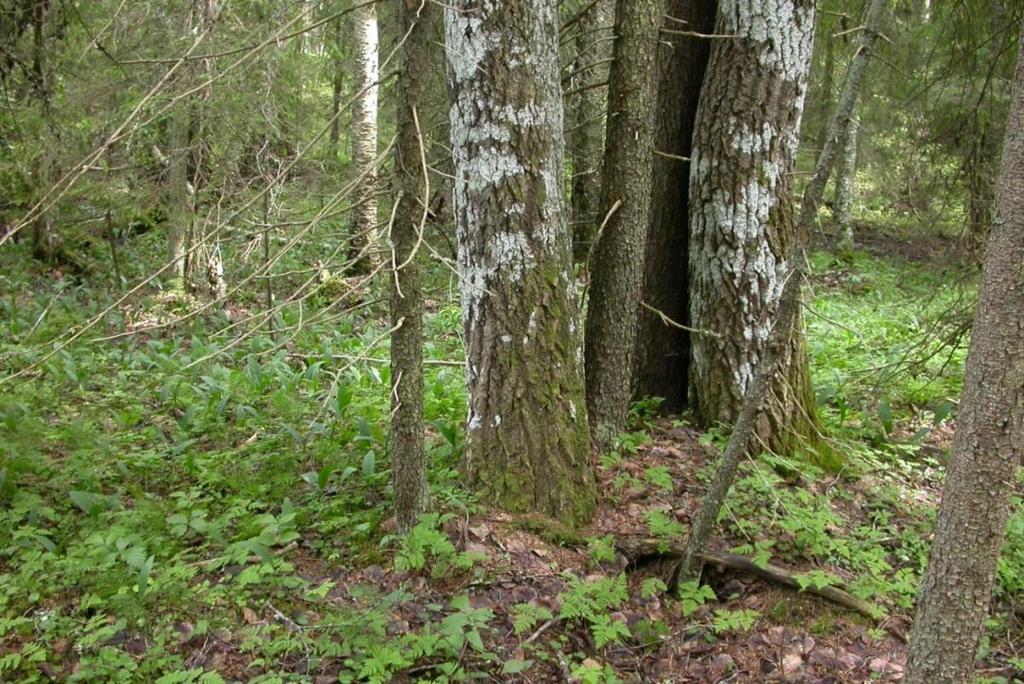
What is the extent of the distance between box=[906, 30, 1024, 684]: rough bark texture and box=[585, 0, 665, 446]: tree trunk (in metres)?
2.27

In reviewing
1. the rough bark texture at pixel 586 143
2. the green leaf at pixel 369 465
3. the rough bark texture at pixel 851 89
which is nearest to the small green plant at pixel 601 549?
the green leaf at pixel 369 465

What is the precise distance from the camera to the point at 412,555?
395cm

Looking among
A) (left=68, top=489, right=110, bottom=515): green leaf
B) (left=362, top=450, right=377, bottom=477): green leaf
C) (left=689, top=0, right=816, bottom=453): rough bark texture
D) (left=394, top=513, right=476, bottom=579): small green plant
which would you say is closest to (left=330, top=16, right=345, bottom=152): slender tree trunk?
(left=689, top=0, right=816, bottom=453): rough bark texture

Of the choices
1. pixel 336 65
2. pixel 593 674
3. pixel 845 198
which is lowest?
pixel 593 674

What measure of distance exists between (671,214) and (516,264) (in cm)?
186

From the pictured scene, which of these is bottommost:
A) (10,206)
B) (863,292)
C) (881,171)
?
(863,292)

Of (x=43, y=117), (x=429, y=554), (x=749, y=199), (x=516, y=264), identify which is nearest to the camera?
(x=429, y=554)

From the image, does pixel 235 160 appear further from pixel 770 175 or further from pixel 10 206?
pixel 770 175

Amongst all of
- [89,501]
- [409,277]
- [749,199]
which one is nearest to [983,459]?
[409,277]

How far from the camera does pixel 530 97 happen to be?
13.3ft

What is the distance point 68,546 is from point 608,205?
11.5 feet

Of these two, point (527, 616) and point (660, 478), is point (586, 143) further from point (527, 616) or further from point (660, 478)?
point (527, 616)

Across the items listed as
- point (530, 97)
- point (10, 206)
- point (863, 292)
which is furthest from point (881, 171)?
point (10, 206)

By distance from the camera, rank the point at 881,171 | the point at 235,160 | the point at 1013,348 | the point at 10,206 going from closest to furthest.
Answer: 1. the point at 1013,348
2. the point at 235,160
3. the point at 10,206
4. the point at 881,171
